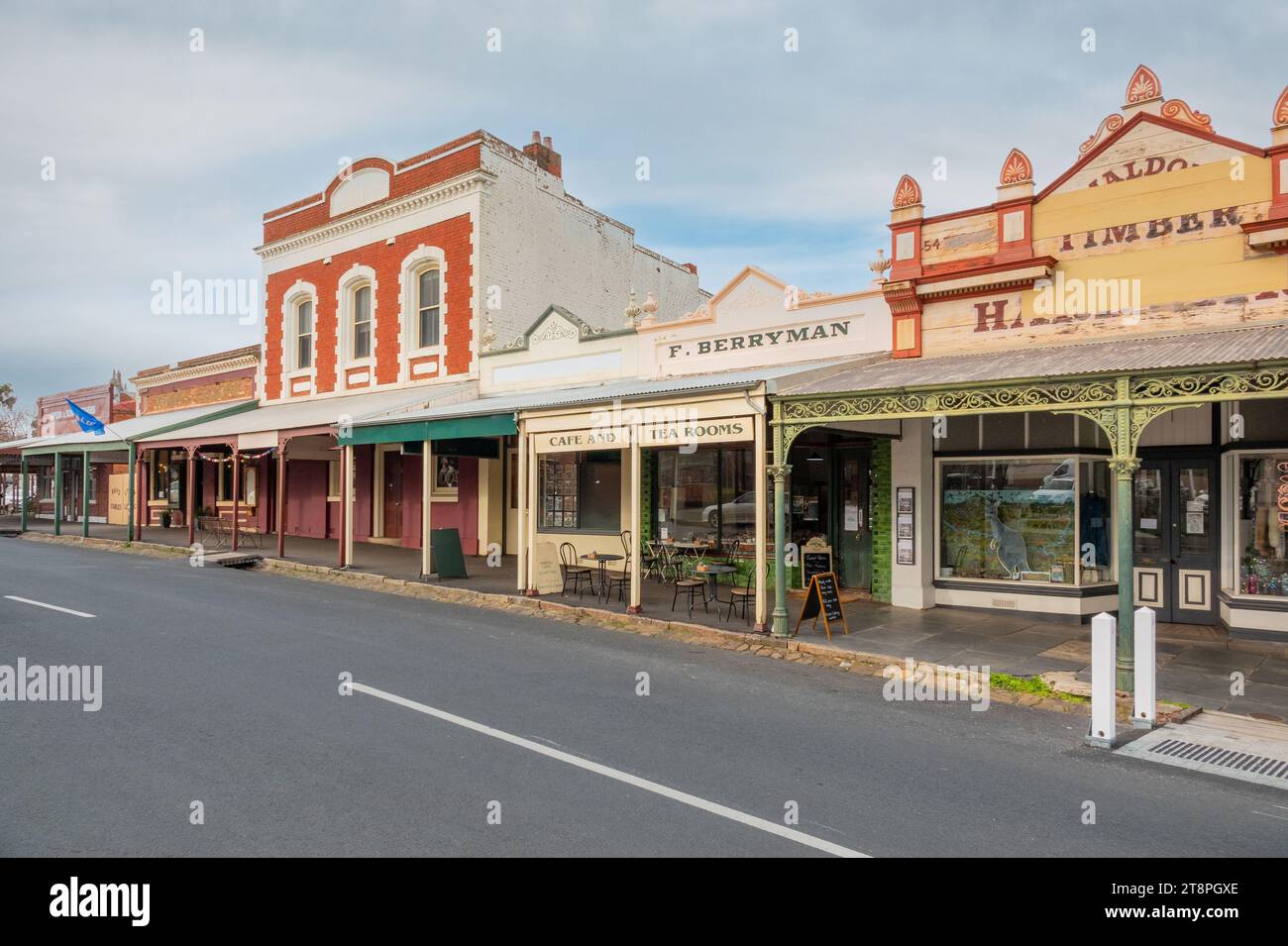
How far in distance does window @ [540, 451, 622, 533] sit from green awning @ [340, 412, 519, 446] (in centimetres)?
280

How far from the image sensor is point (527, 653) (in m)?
9.08

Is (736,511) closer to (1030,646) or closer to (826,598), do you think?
(826,598)

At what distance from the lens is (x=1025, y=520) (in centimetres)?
1141

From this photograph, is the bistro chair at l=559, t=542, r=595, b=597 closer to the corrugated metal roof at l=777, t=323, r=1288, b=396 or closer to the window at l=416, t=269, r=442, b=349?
the corrugated metal roof at l=777, t=323, r=1288, b=396

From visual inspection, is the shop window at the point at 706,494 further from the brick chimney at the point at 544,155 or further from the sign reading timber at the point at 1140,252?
the brick chimney at the point at 544,155

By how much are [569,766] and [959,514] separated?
8.64 m

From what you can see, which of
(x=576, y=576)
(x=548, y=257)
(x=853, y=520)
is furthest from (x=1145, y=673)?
(x=548, y=257)

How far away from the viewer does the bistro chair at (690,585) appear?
11.3 metres

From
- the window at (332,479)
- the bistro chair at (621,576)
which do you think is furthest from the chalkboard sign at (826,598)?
the window at (332,479)

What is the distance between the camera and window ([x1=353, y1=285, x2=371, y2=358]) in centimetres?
2208

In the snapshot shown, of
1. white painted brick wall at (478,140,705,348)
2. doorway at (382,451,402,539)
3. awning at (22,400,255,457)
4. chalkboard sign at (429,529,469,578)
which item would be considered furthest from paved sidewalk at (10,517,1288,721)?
awning at (22,400,255,457)

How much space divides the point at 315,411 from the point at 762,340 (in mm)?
13009
